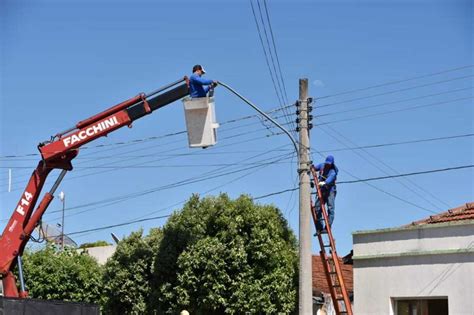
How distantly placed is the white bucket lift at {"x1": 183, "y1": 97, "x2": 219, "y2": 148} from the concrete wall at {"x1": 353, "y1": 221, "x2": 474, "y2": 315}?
13.6 feet

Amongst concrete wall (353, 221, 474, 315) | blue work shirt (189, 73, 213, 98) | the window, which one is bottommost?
the window

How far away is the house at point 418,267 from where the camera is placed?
49.4 ft

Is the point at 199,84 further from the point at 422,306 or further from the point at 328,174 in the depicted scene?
the point at 422,306

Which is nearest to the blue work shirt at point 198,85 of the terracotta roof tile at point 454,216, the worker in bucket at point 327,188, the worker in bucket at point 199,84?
the worker in bucket at point 199,84

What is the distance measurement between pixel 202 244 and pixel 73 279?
21.6ft

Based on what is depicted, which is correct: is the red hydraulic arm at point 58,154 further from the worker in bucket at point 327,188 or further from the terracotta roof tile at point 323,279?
the terracotta roof tile at point 323,279

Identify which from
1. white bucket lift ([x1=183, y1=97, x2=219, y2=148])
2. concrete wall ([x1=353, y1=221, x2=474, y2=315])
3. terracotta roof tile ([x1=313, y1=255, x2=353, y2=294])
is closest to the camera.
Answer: concrete wall ([x1=353, y1=221, x2=474, y2=315])

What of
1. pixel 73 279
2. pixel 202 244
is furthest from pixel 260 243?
pixel 73 279

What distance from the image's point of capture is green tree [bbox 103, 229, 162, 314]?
20750 millimetres

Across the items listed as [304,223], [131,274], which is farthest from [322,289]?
[304,223]

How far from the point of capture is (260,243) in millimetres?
19094

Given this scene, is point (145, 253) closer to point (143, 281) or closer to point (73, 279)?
point (143, 281)

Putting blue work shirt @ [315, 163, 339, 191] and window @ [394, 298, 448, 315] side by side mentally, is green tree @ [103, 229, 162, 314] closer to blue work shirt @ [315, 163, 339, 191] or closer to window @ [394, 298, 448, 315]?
blue work shirt @ [315, 163, 339, 191]

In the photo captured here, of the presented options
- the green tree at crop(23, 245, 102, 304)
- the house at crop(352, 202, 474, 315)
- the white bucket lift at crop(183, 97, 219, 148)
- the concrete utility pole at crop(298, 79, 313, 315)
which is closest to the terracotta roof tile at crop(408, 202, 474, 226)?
the house at crop(352, 202, 474, 315)
